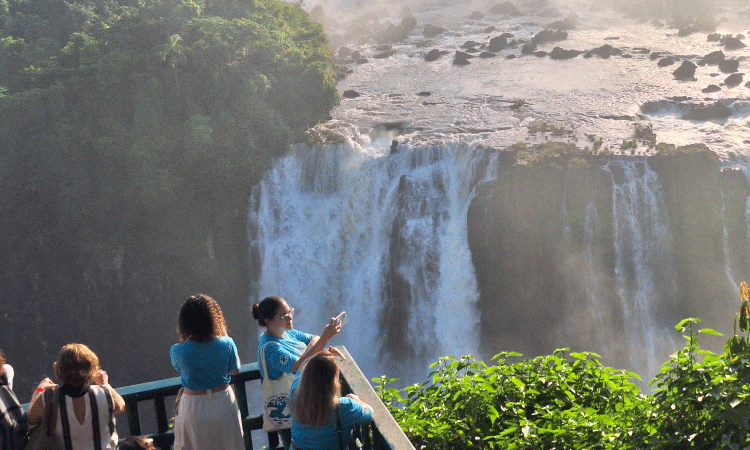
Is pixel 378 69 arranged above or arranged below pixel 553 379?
above

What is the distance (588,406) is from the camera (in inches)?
179

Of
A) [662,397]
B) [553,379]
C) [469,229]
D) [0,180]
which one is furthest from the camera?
[0,180]

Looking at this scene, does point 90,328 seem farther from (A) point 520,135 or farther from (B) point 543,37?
(B) point 543,37

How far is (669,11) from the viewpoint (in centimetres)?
3634

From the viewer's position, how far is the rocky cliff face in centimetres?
1777

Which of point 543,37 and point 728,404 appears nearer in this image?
point 728,404

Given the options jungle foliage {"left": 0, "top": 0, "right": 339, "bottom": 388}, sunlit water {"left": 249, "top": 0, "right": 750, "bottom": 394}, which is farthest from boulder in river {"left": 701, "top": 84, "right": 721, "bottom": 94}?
jungle foliage {"left": 0, "top": 0, "right": 339, "bottom": 388}

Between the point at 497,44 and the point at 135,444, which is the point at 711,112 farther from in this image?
the point at 135,444

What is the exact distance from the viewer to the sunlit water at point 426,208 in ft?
59.6

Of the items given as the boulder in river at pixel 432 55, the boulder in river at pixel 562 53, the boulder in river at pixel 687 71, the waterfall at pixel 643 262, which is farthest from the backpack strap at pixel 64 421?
the boulder in river at pixel 562 53

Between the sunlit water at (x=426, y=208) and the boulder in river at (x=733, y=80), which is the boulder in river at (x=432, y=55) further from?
the boulder in river at (x=733, y=80)

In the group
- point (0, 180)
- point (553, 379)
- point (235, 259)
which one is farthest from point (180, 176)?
point (553, 379)

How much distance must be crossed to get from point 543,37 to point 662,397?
2985cm

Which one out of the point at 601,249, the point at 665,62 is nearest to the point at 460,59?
the point at 665,62
